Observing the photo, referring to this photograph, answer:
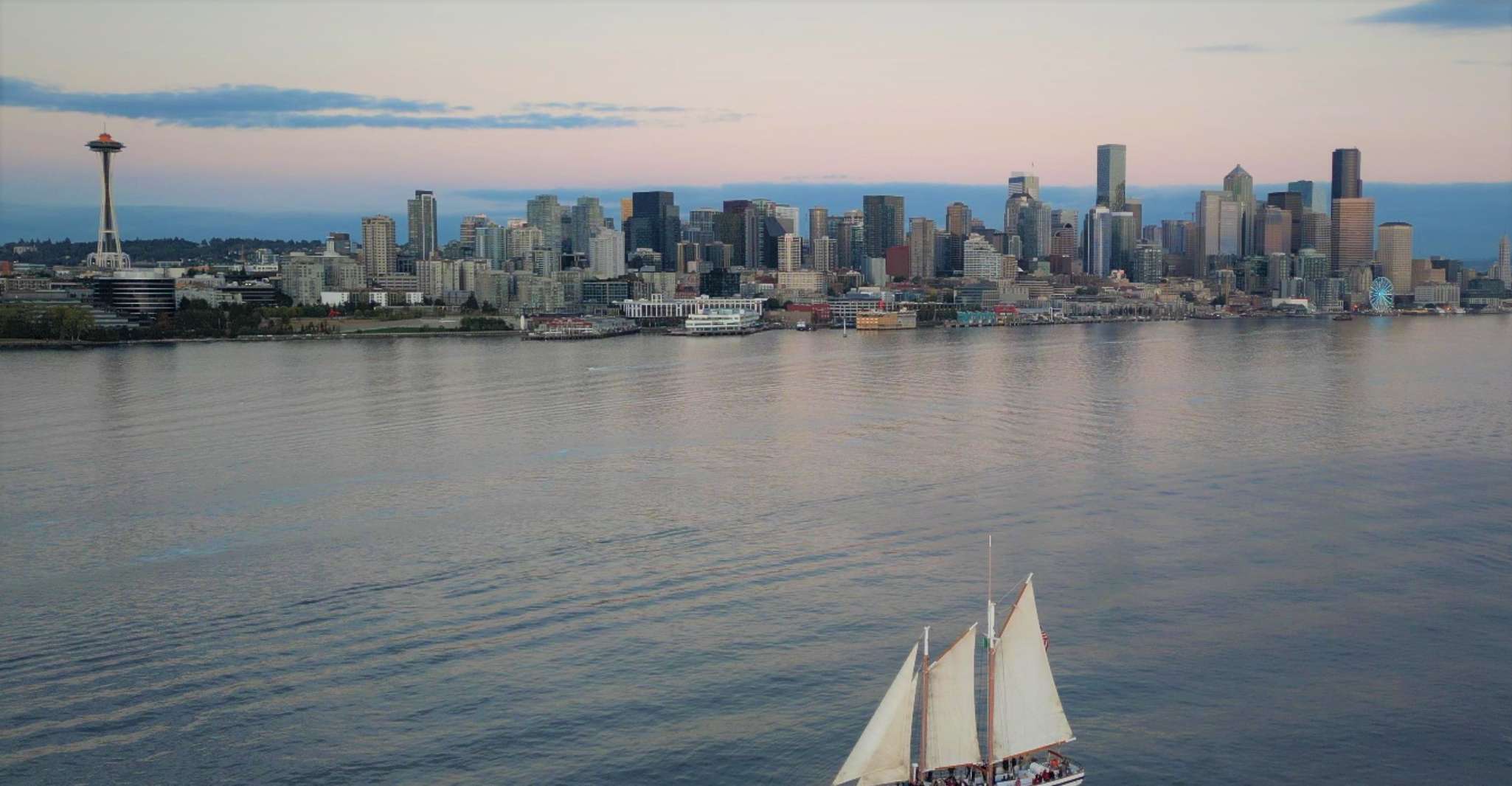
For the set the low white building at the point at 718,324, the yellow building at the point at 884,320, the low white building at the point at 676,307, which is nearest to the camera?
the low white building at the point at 718,324

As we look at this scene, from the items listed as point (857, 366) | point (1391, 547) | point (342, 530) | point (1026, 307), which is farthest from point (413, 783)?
point (1026, 307)

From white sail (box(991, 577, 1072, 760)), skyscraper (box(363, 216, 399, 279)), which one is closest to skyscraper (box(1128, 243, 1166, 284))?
skyscraper (box(363, 216, 399, 279))

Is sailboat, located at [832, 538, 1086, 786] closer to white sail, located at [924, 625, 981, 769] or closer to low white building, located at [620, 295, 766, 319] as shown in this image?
white sail, located at [924, 625, 981, 769]

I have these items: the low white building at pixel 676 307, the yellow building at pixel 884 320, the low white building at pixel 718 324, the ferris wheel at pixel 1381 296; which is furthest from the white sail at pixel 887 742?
the ferris wheel at pixel 1381 296

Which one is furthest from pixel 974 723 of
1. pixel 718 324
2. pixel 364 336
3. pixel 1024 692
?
pixel 718 324

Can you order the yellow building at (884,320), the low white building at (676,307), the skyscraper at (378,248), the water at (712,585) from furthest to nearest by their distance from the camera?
the skyscraper at (378,248) → the low white building at (676,307) → the yellow building at (884,320) → the water at (712,585)

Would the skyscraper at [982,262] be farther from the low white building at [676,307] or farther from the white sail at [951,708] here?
the white sail at [951,708]

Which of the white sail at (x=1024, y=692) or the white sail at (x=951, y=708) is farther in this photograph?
the white sail at (x=1024, y=692)

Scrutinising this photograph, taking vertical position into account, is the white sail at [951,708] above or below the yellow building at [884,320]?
below
